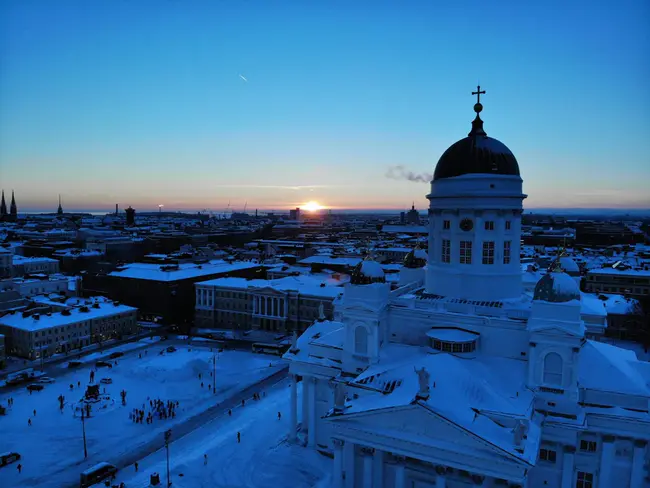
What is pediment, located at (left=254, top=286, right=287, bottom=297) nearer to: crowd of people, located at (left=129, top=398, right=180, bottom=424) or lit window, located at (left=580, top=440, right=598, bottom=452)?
crowd of people, located at (left=129, top=398, right=180, bottom=424)

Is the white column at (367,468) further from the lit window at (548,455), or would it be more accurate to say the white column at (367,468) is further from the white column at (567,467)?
the white column at (567,467)

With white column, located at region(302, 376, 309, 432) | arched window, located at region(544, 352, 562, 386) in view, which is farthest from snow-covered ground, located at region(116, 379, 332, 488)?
arched window, located at region(544, 352, 562, 386)

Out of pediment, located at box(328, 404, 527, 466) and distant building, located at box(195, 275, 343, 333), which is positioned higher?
pediment, located at box(328, 404, 527, 466)

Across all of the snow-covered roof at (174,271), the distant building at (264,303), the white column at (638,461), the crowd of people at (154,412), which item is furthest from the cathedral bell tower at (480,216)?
the snow-covered roof at (174,271)

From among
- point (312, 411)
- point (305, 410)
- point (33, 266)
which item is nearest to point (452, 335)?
point (312, 411)

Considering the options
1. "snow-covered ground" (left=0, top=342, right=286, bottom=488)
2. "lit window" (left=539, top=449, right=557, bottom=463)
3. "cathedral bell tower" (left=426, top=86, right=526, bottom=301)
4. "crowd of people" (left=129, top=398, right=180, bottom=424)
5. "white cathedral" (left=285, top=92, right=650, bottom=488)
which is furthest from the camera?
"crowd of people" (left=129, top=398, right=180, bottom=424)

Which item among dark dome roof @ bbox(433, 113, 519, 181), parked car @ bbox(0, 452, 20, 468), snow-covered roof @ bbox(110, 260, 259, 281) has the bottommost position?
parked car @ bbox(0, 452, 20, 468)

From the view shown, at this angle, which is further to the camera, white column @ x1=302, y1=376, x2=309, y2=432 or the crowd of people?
the crowd of people
